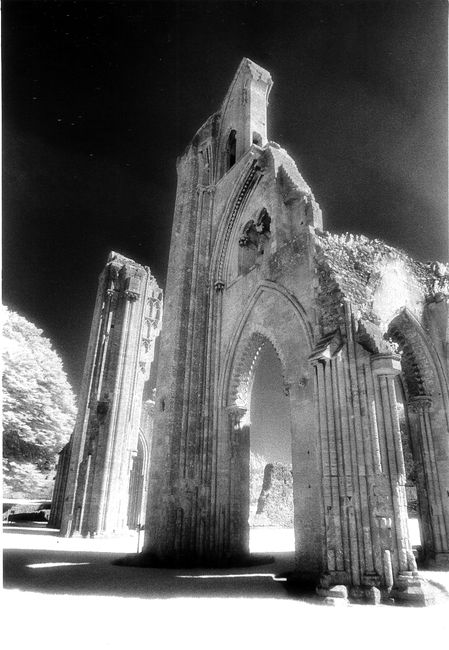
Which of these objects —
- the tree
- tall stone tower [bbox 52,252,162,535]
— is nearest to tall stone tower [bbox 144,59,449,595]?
tall stone tower [bbox 52,252,162,535]

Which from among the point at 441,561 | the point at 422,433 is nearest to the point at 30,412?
the point at 422,433

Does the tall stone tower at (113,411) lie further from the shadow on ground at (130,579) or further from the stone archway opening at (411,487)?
the stone archway opening at (411,487)

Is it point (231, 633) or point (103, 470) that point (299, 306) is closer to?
point (231, 633)

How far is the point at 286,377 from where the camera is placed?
959 cm

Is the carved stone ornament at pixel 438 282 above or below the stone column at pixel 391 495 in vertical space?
above

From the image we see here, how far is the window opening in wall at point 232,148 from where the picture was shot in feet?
54.2

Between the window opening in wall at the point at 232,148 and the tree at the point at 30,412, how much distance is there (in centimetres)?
1695

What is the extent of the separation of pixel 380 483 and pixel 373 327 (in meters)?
2.66

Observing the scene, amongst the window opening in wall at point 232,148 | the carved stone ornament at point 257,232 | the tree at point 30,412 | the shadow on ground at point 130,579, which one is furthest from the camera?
the tree at point 30,412

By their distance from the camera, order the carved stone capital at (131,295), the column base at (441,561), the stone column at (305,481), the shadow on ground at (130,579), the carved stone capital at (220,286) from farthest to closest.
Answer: the carved stone capital at (131,295) → the carved stone capital at (220,286) → the column base at (441,561) → the stone column at (305,481) → the shadow on ground at (130,579)

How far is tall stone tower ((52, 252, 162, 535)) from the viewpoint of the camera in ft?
60.4

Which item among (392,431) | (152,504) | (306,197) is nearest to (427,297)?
(306,197)

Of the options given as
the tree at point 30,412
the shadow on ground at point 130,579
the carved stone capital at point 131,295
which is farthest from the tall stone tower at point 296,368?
the tree at point 30,412

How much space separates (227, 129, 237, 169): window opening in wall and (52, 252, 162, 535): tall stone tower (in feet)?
31.3
